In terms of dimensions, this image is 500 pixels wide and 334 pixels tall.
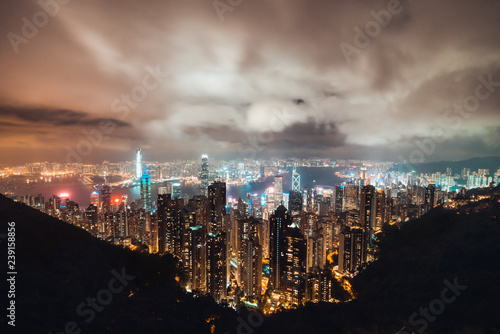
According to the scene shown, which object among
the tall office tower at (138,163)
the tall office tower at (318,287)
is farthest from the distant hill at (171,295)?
the tall office tower at (138,163)

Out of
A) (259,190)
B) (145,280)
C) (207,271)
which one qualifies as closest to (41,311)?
(145,280)

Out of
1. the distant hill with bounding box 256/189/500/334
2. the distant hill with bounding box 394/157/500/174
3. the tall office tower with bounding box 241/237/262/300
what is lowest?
the tall office tower with bounding box 241/237/262/300

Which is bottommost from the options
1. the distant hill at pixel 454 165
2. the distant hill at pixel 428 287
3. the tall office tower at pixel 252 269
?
the tall office tower at pixel 252 269

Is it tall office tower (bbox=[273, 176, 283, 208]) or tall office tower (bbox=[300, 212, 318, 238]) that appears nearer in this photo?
tall office tower (bbox=[300, 212, 318, 238])

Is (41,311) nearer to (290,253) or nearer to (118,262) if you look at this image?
(118,262)

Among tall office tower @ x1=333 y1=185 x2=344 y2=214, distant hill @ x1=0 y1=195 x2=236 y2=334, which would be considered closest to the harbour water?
tall office tower @ x1=333 y1=185 x2=344 y2=214

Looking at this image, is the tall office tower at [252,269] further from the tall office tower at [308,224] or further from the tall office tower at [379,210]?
the tall office tower at [379,210]

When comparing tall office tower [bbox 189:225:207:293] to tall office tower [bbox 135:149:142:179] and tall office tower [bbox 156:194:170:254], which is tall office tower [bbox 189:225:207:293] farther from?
tall office tower [bbox 135:149:142:179]
